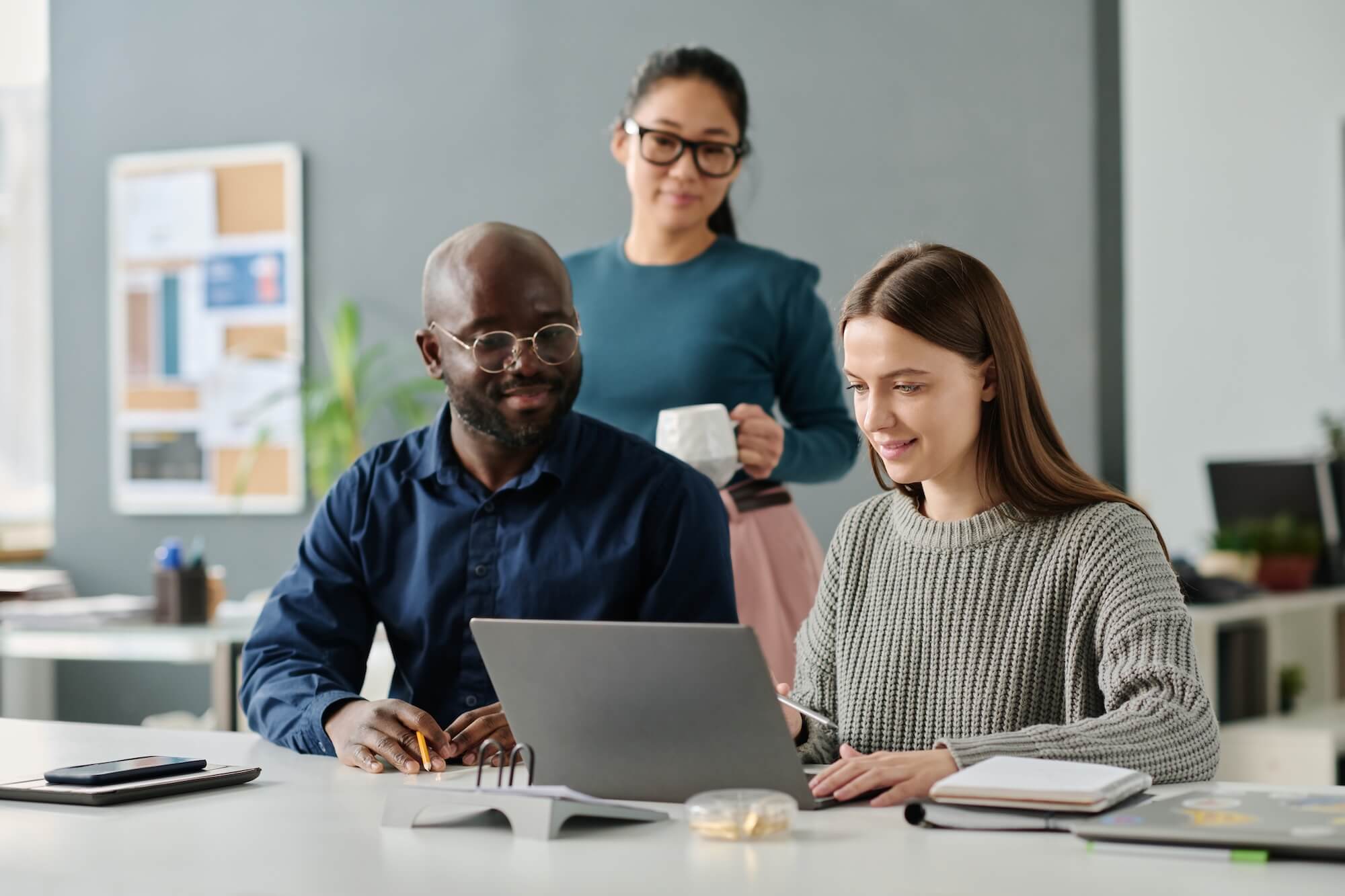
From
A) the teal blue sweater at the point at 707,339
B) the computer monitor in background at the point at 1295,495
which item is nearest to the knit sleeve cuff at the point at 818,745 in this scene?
the teal blue sweater at the point at 707,339

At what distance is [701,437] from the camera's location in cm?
204

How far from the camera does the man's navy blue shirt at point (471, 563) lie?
1.77 metres

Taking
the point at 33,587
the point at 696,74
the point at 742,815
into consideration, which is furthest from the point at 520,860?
the point at 33,587

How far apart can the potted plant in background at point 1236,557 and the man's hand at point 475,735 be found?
2818 millimetres

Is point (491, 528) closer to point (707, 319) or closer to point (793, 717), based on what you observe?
point (793, 717)

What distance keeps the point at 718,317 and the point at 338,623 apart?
788 millimetres

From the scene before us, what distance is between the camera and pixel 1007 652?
158 centimetres

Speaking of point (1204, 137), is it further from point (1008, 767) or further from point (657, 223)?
point (1008, 767)

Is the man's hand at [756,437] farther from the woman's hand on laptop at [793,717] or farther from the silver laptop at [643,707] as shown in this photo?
the silver laptop at [643,707]

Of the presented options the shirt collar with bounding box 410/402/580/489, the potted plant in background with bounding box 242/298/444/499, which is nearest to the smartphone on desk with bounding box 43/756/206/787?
the shirt collar with bounding box 410/402/580/489

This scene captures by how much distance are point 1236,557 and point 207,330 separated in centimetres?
295

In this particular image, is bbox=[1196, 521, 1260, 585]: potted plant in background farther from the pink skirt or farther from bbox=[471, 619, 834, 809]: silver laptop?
bbox=[471, 619, 834, 809]: silver laptop

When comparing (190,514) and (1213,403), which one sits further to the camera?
(1213,403)

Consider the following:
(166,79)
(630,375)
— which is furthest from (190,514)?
(630,375)
